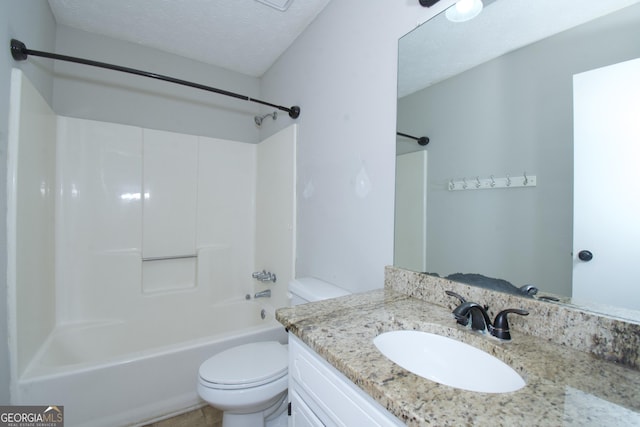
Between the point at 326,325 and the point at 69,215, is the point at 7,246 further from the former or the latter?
the point at 326,325

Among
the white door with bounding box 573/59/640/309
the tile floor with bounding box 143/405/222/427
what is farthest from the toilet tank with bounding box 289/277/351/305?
the white door with bounding box 573/59/640/309

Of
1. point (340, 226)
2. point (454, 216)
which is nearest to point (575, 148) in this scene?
point (454, 216)

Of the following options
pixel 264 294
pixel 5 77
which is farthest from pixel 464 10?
pixel 264 294

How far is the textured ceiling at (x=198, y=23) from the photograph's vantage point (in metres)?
1.64

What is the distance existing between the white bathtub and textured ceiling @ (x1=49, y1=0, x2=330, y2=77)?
2.10 m

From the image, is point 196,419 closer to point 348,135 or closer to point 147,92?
point 348,135

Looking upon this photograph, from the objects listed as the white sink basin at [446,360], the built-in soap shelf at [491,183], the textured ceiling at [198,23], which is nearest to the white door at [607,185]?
the built-in soap shelf at [491,183]

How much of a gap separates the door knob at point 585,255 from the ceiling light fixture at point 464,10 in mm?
880

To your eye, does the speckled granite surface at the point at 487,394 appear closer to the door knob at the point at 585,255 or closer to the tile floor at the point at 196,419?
the door knob at the point at 585,255

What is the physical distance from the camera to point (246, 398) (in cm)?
118

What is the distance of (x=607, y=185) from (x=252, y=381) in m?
1.48

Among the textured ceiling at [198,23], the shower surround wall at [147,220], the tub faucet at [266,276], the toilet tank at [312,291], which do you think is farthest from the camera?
the tub faucet at [266,276]

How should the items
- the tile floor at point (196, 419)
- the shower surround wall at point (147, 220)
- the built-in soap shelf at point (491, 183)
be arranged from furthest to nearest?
1. the shower surround wall at point (147, 220)
2. the tile floor at point (196, 419)
3. the built-in soap shelf at point (491, 183)

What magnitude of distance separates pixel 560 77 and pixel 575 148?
0.72 feet
